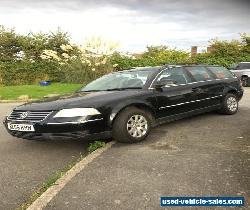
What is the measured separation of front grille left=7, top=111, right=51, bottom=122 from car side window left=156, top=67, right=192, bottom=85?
2286 mm

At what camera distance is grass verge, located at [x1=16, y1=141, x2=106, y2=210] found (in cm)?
371

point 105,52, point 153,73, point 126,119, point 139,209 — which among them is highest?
point 105,52

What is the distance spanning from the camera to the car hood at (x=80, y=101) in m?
5.67

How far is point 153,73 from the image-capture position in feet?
22.6

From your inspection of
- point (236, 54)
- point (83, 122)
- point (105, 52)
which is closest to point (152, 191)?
point (83, 122)

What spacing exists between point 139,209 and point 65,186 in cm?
101

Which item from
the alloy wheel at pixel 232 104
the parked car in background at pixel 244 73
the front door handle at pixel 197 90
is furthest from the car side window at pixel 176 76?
the parked car in background at pixel 244 73

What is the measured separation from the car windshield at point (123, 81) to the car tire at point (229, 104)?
82.0 inches

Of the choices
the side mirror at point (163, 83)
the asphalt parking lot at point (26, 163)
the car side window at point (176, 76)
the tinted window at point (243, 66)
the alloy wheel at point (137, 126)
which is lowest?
the asphalt parking lot at point (26, 163)

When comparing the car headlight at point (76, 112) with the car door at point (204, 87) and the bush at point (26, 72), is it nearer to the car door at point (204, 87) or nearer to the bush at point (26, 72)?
the car door at point (204, 87)

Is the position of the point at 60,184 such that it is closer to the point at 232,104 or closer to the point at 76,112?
the point at 76,112

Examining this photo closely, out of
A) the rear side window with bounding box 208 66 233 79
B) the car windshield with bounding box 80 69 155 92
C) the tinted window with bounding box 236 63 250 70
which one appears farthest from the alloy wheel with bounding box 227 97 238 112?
the tinted window with bounding box 236 63 250 70

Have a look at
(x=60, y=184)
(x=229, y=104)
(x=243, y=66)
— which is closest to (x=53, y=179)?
(x=60, y=184)

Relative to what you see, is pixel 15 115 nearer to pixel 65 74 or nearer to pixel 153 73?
pixel 153 73
